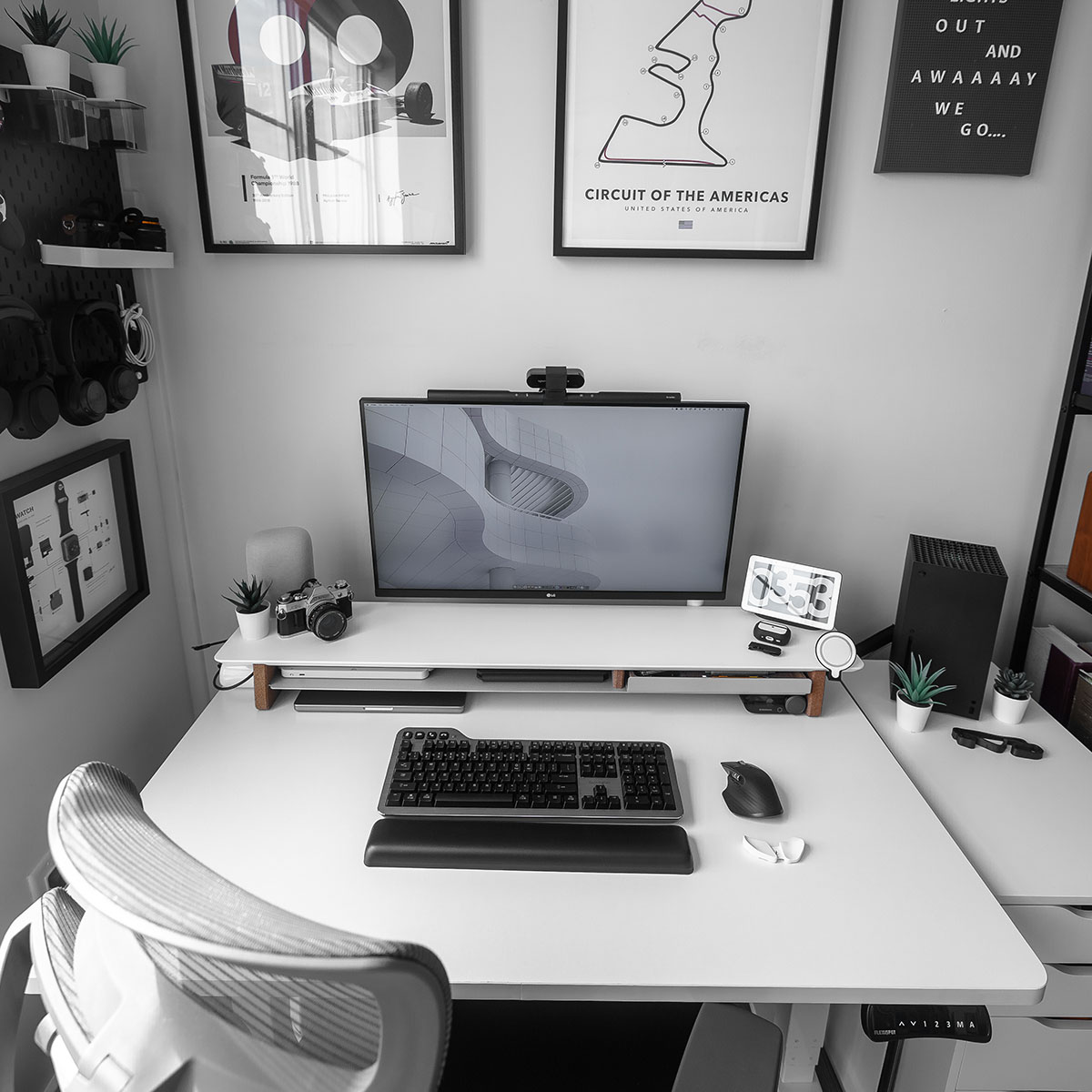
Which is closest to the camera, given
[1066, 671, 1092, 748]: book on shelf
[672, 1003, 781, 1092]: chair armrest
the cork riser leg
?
[672, 1003, 781, 1092]: chair armrest

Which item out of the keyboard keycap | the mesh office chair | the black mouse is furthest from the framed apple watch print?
the mesh office chair

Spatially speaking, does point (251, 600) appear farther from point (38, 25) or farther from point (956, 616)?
point (956, 616)

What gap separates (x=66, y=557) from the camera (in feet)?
4.67

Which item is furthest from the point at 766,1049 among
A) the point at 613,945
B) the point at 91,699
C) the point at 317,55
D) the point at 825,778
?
the point at 317,55

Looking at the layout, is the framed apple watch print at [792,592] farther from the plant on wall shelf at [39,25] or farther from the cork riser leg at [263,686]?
the plant on wall shelf at [39,25]

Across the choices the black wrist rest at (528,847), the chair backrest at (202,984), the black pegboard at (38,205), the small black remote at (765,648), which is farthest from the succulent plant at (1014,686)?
→ the black pegboard at (38,205)

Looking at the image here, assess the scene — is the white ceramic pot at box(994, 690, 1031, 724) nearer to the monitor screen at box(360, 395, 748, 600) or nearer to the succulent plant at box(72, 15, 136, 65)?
the monitor screen at box(360, 395, 748, 600)

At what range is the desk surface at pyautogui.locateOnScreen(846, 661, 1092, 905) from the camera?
1.18 meters

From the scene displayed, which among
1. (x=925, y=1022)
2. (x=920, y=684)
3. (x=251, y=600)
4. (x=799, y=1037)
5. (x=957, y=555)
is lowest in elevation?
(x=799, y=1037)

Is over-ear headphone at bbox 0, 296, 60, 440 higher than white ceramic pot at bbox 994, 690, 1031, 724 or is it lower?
higher

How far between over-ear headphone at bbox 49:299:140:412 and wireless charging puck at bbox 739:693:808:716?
4.28 feet

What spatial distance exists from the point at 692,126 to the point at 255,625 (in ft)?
4.21

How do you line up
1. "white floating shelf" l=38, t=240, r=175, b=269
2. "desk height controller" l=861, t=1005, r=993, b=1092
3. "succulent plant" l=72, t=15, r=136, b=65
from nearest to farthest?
"desk height controller" l=861, t=1005, r=993, b=1092 → "white floating shelf" l=38, t=240, r=175, b=269 → "succulent plant" l=72, t=15, r=136, b=65

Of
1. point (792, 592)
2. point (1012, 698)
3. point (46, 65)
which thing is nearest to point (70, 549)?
point (46, 65)
